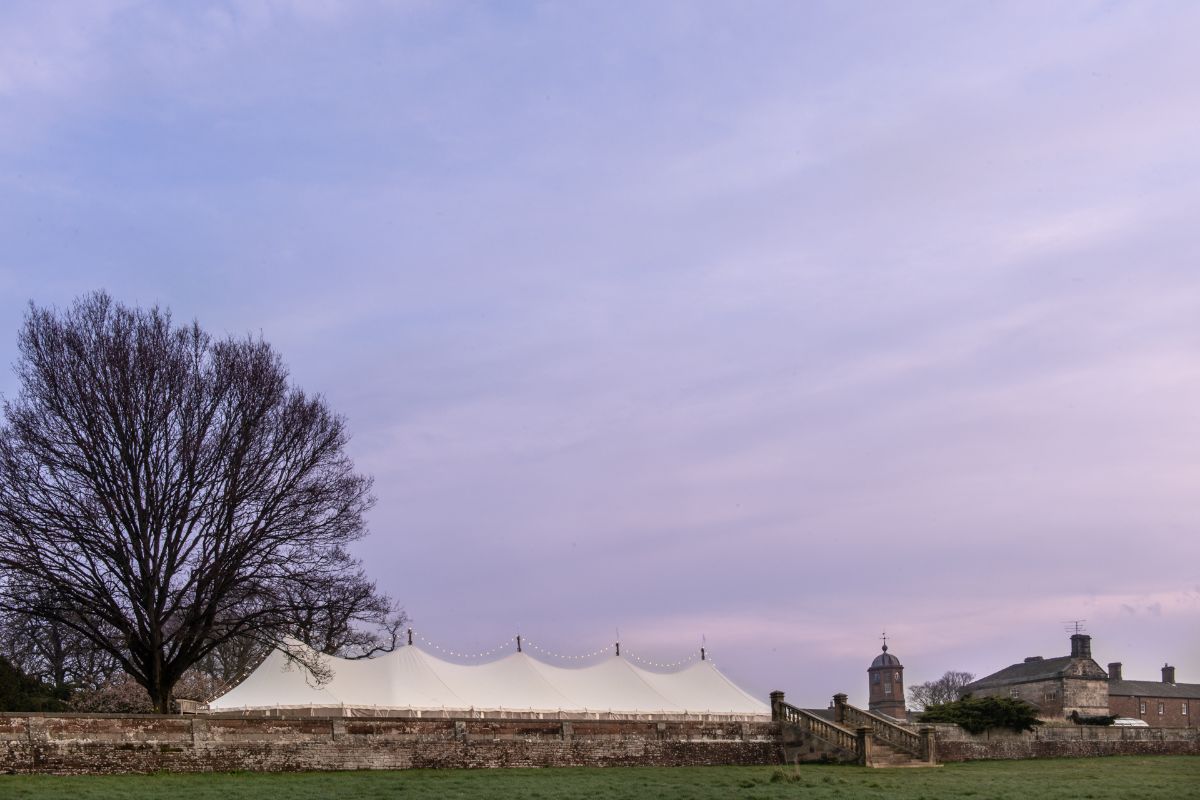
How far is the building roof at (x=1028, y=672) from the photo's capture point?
8475 cm

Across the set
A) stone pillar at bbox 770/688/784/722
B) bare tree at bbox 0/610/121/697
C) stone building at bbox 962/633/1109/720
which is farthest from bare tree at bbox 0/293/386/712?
stone building at bbox 962/633/1109/720

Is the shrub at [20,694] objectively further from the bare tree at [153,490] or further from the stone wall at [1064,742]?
the stone wall at [1064,742]

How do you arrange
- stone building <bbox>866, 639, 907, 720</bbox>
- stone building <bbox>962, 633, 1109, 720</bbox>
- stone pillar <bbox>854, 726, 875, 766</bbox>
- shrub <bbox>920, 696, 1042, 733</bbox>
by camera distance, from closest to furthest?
stone pillar <bbox>854, 726, 875, 766</bbox> < shrub <bbox>920, 696, 1042, 733</bbox> < stone building <bbox>962, 633, 1109, 720</bbox> < stone building <bbox>866, 639, 907, 720</bbox>

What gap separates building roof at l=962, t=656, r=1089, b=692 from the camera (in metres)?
84.8

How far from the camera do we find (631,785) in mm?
22906

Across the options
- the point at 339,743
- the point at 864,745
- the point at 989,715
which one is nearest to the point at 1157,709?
the point at 989,715

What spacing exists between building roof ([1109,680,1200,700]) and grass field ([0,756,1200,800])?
206 ft

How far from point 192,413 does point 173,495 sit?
2040 millimetres

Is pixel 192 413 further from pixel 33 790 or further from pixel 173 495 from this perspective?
pixel 33 790

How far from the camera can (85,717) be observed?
22.0 m

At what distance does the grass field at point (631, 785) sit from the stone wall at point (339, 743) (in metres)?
0.59

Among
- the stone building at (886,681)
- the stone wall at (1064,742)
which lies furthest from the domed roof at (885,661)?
the stone wall at (1064,742)

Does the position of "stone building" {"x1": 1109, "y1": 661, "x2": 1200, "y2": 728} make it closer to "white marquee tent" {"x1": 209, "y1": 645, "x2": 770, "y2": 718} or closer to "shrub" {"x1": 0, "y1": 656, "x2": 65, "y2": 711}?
"white marquee tent" {"x1": 209, "y1": 645, "x2": 770, "y2": 718}

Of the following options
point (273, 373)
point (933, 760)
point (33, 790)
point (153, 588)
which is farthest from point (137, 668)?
point (933, 760)
